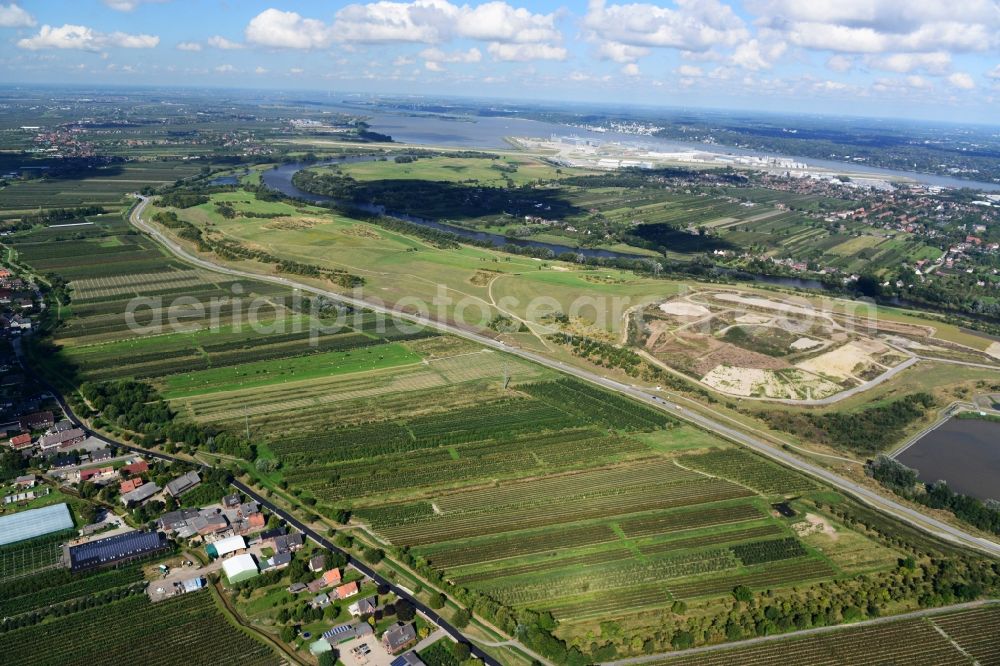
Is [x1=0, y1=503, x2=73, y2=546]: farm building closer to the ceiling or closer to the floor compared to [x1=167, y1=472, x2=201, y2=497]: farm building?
closer to the floor

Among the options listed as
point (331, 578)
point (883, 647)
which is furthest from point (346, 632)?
point (883, 647)

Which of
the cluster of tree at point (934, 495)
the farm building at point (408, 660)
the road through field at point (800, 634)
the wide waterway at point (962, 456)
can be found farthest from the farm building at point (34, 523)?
the wide waterway at point (962, 456)

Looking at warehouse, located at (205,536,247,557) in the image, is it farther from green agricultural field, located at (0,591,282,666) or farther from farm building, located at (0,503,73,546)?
farm building, located at (0,503,73,546)

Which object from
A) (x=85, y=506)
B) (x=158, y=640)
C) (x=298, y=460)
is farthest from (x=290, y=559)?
(x=85, y=506)

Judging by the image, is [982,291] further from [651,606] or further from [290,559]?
[290,559]

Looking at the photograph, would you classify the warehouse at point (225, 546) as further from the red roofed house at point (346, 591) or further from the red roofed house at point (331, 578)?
the red roofed house at point (346, 591)

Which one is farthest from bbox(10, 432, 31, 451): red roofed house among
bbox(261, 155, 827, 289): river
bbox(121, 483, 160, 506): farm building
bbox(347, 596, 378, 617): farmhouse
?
bbox(261, 155, 827, 289): river
